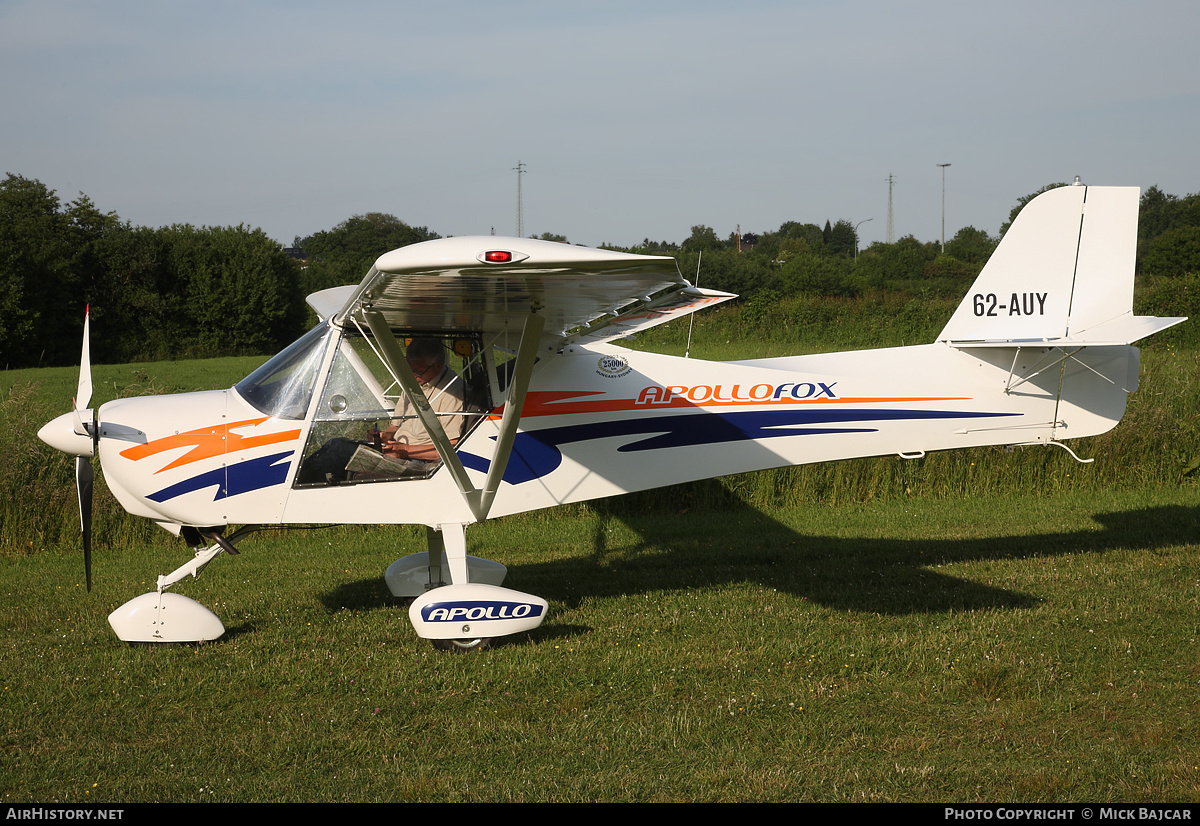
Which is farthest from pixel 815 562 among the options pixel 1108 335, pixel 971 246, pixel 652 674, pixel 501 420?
pixel 971 246

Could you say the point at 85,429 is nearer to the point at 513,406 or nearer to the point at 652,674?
the point at 513,406

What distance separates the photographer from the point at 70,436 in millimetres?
5375

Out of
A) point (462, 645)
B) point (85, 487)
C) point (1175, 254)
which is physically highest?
point (1175, 254)

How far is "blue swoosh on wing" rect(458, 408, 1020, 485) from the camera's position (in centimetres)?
596

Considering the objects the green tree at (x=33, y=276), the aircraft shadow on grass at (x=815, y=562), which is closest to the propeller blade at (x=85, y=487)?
the aircraft shadow on grass at (x=815, y=562)

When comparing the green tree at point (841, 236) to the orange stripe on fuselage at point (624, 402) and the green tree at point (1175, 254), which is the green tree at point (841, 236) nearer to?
the green tree at point (1175, 254)

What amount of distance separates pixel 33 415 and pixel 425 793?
908cm

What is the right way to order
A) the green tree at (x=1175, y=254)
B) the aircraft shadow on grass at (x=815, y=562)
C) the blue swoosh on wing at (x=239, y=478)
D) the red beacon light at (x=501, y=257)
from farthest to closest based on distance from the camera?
the green tree at (x=1175, y=254), the aircraft shadow on grass at (x=815, y=562), the blue swoosh on wing at (x=239, y=478), the red beacon light at (x=501, y=257)

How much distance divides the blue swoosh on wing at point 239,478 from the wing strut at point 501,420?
94 cm

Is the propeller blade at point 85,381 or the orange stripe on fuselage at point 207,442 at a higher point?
the propeller blade at point 85,381

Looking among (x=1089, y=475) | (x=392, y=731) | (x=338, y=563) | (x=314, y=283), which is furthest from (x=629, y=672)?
(x=314, y=283)

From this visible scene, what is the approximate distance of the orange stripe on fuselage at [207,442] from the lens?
17.6 feet

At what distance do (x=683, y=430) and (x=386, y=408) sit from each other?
2072 millimetres

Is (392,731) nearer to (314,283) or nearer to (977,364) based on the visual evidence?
(977,364)
